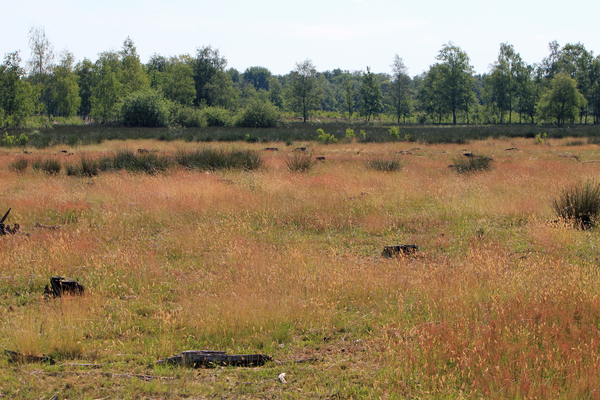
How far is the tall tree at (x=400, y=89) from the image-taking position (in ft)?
257

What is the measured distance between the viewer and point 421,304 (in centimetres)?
474

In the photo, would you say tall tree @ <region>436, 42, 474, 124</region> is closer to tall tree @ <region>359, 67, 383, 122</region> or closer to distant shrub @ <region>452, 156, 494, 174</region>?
tall tree @ <region>359, 67, 383, 122</region>

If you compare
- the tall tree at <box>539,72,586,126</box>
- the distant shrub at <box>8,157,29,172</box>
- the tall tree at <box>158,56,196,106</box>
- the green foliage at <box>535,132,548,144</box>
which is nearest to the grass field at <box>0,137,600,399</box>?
the distant shrub at <box>8,157,29,172</box>

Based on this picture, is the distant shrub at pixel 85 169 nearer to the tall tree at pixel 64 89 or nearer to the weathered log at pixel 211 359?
the weathered log at pixel 211 359

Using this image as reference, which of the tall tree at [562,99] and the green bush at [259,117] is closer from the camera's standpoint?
the green bush at [259,117]

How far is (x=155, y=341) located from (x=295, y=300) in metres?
1.51

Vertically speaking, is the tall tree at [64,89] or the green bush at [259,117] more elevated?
the tall tree at [64,89]

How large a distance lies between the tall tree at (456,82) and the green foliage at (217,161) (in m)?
66.1

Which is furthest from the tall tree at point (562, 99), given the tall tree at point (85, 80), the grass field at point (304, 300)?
the tall tree at point (85, 80)

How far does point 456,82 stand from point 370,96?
1522 cm

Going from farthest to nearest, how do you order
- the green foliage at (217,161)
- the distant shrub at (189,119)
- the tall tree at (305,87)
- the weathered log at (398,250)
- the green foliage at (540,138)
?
the tall tree at (305,87), the distant shrub at (189,119), the green foliage at (540,138), the green foliage at (217,161), the weathered log at (398,250)

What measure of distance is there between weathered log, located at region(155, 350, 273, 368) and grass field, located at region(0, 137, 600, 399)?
10cm

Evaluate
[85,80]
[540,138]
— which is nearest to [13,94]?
[540,138]

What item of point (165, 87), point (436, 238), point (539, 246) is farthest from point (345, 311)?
point (165, 87)
